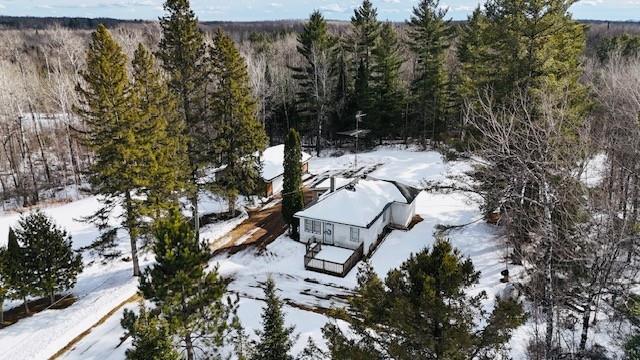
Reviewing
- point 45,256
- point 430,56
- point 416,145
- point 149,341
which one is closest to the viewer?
point 149,341

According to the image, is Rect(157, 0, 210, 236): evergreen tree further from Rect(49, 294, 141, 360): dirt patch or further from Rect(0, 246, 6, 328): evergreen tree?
Rect(0, 246, 6, 328): evergreen tree

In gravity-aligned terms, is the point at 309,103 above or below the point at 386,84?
below

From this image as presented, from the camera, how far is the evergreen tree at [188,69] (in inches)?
904

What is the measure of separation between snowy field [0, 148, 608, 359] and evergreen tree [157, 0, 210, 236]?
13.7 ft

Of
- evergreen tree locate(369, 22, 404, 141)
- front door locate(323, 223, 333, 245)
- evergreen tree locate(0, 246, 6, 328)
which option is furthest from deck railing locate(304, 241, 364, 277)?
evergreen tree locate(369, 22, 404, 141)

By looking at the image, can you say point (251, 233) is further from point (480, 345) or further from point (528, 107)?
point (480, 345)

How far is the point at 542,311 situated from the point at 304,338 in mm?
9374

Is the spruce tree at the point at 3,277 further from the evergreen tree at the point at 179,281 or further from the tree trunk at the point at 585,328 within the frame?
the tree trunk at the point at 585,328

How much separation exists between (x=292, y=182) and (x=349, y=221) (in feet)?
14.8

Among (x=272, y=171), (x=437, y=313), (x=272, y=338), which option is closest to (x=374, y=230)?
(x=272, y=171)

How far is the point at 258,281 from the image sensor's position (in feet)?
73.0

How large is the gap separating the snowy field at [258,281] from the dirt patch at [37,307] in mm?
525

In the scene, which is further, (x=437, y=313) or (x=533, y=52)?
(x=533, y=52)

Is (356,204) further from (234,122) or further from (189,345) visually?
(189,345)
